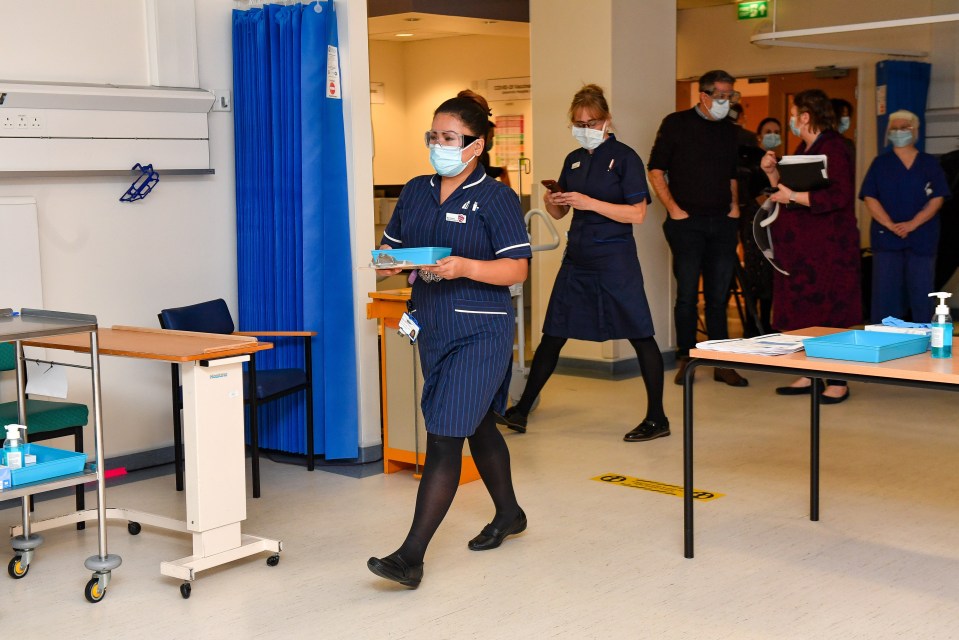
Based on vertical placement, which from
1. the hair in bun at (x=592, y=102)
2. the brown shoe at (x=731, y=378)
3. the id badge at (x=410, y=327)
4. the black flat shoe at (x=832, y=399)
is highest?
the hair in bun at (x=592, y=102)

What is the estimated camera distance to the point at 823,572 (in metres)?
3.94

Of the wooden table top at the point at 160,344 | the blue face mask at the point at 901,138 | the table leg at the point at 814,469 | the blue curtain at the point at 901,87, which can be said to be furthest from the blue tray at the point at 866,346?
the blue curtain at the point at 901,87

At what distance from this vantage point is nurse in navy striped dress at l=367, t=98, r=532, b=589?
12.4ft

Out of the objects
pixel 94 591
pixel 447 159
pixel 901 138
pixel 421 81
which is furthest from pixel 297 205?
pixel 421 81

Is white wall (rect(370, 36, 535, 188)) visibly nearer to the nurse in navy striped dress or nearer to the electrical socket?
the electrical socket

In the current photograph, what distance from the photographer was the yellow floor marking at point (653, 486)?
4902mm

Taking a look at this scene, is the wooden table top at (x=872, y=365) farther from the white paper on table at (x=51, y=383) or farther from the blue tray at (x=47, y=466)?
the white paper on table at (x=51, y=383)

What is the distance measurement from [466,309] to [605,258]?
210cm

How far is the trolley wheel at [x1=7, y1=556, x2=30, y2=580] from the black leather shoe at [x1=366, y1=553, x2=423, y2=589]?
128 centimetres

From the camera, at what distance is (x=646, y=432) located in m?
5.91

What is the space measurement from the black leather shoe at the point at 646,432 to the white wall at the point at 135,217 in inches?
52.9

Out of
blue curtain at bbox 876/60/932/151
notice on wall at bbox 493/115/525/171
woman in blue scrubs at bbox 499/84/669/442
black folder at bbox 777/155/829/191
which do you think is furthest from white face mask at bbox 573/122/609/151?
notice on wall at bbox 493/115/525/171

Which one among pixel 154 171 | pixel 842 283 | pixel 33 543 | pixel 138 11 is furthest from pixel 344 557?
pixel 842 283

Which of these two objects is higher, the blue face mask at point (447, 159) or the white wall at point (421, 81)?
the white wall at point (421, 81)
